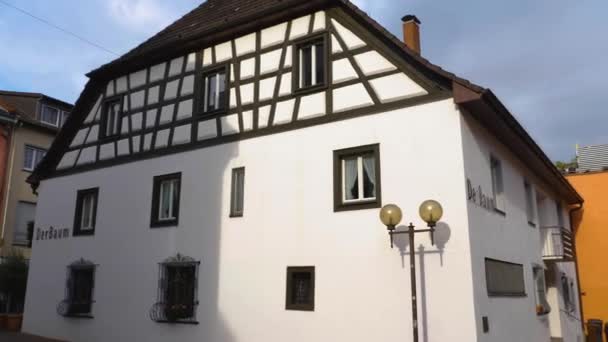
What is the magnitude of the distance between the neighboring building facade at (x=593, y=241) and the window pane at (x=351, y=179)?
12.9m

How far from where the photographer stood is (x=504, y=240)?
37.0 ft

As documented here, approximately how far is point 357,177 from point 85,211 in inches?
339

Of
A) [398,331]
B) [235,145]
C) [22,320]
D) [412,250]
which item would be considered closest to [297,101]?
[235,145]

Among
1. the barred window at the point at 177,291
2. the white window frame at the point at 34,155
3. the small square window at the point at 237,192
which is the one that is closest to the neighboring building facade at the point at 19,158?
the white window frame at the point at 34,155

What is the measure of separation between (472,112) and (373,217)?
2.71m

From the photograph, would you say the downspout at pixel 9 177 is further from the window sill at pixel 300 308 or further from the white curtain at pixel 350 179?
the white curtain at pixel 350 179

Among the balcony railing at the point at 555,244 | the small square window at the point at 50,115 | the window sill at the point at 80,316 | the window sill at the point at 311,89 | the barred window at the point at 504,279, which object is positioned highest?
the small square window at the point at 50,115

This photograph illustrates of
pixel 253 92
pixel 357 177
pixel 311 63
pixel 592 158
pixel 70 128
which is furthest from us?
pixel 592 158

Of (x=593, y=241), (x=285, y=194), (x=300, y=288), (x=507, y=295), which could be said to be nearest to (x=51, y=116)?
(x=285, y=194)

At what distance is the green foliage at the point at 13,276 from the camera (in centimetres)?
1797

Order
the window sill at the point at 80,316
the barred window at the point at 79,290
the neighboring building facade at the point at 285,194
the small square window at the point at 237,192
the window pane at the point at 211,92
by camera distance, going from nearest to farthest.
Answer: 1. the neighboring building facade at the point at 285,194
2. the small square window at the point at 237,192
3. the window pane at the point at 211,92
4. the window sill at the point at 80,316
5. the barred window at the point at 79,290

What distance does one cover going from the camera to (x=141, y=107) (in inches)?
570

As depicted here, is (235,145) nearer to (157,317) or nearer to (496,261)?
(157,317)

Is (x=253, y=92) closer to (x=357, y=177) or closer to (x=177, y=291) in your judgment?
(x=357, y=177)
